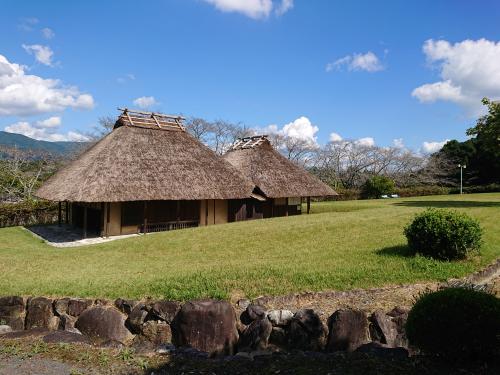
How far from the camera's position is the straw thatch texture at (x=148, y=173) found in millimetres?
17250

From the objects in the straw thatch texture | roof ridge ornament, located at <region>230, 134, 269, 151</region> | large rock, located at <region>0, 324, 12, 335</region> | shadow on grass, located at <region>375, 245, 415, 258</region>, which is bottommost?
large rock, located at <region>0, 324, 12, 335</region>

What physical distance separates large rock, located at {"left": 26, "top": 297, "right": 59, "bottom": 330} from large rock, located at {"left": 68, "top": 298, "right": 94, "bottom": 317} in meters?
0.29

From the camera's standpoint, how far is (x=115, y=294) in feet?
25.7

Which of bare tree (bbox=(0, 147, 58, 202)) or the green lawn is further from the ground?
bare tree (bbox=(0, 147, 58, 202))

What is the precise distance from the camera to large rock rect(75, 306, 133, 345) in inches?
265

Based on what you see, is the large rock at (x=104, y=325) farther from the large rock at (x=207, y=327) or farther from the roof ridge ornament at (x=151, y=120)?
the roof ridge ornament at (x=151, y=120)

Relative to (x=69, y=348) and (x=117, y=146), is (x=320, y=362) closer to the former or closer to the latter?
(x=69, y=348)

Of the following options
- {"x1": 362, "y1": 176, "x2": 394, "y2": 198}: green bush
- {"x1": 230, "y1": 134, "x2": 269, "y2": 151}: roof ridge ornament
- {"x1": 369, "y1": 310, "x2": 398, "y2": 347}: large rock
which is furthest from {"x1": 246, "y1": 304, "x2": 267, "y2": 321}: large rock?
{"x1": 362, "y1": 176, "x2": 394, "y2": 198}: green bush

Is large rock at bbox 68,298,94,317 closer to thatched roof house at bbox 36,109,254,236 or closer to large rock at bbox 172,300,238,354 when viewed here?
large rock at bbox 172,300,238,354

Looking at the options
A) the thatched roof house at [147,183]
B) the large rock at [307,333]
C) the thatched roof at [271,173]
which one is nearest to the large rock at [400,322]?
the large rock at [307,333]

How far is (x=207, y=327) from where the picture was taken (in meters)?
6.43

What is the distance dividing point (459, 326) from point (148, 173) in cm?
1584

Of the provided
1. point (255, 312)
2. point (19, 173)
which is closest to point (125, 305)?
point (255, 312)

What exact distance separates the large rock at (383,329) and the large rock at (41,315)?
546 cm
